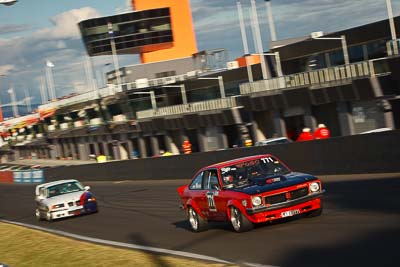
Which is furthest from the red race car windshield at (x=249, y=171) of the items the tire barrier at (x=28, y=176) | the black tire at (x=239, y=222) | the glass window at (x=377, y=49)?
the tire barrier at (x=28, y=176)

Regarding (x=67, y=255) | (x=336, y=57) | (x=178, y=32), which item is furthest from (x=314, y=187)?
(x=178, y=32)

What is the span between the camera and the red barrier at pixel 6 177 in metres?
70.7

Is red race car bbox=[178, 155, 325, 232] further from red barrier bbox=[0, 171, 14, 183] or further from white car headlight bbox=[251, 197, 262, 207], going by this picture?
red barrier bbox=[0, 171, 14, 183]

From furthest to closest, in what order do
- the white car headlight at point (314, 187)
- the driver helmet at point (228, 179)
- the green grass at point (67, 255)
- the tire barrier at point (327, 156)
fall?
1. the tire barrier at point (327, 156)
2. the driver helmet at point (228, 179)
3. the white car headlight at point (314, 187)
4. the green grass at point (67, 255)

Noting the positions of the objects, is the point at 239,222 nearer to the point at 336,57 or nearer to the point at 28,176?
the point at 336,57

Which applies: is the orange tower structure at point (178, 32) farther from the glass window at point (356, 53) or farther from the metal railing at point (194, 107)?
the glass window at point (356, 53)

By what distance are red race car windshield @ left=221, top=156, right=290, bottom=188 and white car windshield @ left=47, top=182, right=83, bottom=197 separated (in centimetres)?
1125

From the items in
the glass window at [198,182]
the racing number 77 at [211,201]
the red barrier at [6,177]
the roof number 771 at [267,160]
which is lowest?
the red barrier at [6,177]

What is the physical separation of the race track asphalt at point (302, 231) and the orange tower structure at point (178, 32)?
78.8 m

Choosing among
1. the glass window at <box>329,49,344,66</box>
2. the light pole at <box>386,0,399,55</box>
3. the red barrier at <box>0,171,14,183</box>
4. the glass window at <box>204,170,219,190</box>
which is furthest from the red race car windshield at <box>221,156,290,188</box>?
the red barrier at <box>0,171,14,183</box>

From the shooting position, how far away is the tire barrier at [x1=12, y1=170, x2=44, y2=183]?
60.2m

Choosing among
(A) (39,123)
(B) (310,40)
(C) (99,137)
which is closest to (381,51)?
(B) (310,40)

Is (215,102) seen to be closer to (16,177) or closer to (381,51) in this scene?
(381,51)

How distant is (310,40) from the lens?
49.8m
